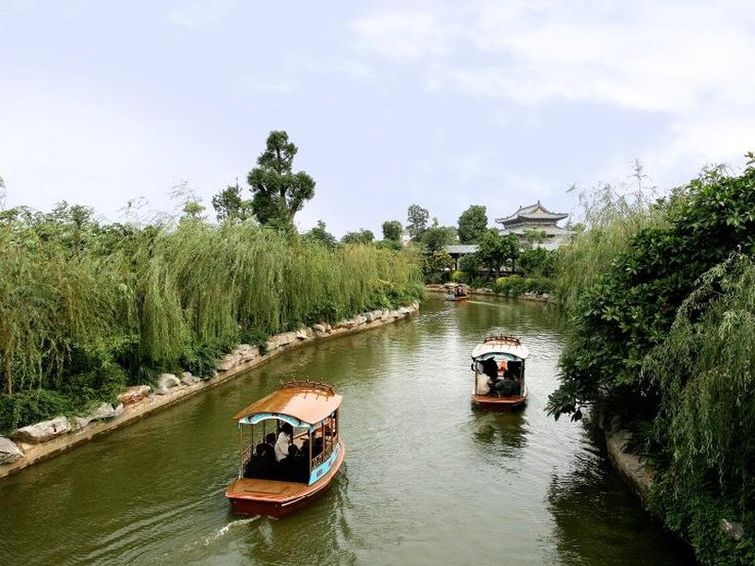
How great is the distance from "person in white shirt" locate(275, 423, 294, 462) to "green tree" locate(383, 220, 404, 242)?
2057 inches

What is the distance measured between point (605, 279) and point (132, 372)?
379 inches

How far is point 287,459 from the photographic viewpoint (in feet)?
27.7

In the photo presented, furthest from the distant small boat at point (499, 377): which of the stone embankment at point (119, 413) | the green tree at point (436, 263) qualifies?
the green tree at point (436, 263)

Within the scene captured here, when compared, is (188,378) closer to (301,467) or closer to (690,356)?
(301,467)

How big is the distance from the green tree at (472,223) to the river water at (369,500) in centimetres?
5158

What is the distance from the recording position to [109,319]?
38.6 feet

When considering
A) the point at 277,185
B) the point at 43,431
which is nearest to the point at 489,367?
the point at 43,431

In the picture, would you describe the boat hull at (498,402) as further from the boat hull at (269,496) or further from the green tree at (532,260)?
the green tree at (532,260)

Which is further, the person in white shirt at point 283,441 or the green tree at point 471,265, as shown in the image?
the green tree at point 471,265

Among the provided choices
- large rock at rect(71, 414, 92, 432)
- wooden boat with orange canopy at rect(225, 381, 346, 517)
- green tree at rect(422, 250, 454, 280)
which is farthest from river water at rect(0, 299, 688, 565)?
green tree at rect(422, 250, 454, 280)

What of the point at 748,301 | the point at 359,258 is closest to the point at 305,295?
the point at 359,258

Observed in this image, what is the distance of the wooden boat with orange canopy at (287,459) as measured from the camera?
7832 mm

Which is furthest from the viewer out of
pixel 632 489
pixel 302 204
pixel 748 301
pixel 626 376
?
pixel 302 204

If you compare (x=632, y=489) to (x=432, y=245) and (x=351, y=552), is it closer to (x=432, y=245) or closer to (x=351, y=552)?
(x=351, y=552)
